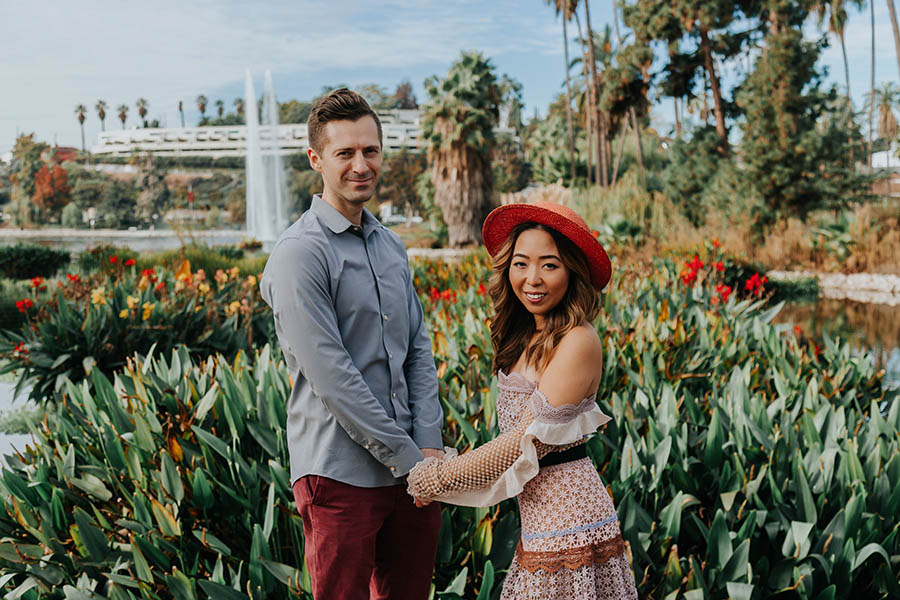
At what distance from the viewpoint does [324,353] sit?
1.70m

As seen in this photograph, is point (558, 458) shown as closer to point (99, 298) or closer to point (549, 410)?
point (549, 410)

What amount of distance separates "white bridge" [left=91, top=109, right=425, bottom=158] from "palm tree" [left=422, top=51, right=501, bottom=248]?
4198cm

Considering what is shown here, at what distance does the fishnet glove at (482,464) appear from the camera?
66.7 inches

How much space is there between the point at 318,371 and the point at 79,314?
5.31 meters

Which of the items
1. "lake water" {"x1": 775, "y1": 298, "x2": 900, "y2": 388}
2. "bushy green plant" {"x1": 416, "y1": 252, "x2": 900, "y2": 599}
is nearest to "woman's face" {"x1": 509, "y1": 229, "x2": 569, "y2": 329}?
"bushy green plant" {"x1": 416, "y1": 252, "x2": 900, "y2": 599}

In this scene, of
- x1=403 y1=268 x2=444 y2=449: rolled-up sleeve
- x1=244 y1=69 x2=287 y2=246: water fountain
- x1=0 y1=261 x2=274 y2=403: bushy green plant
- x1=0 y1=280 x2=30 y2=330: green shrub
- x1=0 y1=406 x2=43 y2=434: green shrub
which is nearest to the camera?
x1=403 y1=268 x2=444 y2=449: rolled-up sleeve

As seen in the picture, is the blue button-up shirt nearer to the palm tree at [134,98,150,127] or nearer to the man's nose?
the man's nose

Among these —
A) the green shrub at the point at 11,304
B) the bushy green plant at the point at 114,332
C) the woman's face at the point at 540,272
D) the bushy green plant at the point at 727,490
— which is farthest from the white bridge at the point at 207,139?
the woman's face at the point at 540,272

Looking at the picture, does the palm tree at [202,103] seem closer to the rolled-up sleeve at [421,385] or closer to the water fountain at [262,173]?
the water fountain at [262,173]

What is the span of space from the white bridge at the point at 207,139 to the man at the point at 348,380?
66161mm

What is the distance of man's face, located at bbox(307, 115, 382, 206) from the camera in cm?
182

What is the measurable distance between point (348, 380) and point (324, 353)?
0.29 ft

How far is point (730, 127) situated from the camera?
25547 millimetres

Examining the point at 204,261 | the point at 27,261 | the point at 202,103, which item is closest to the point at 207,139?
the point at 202,103
